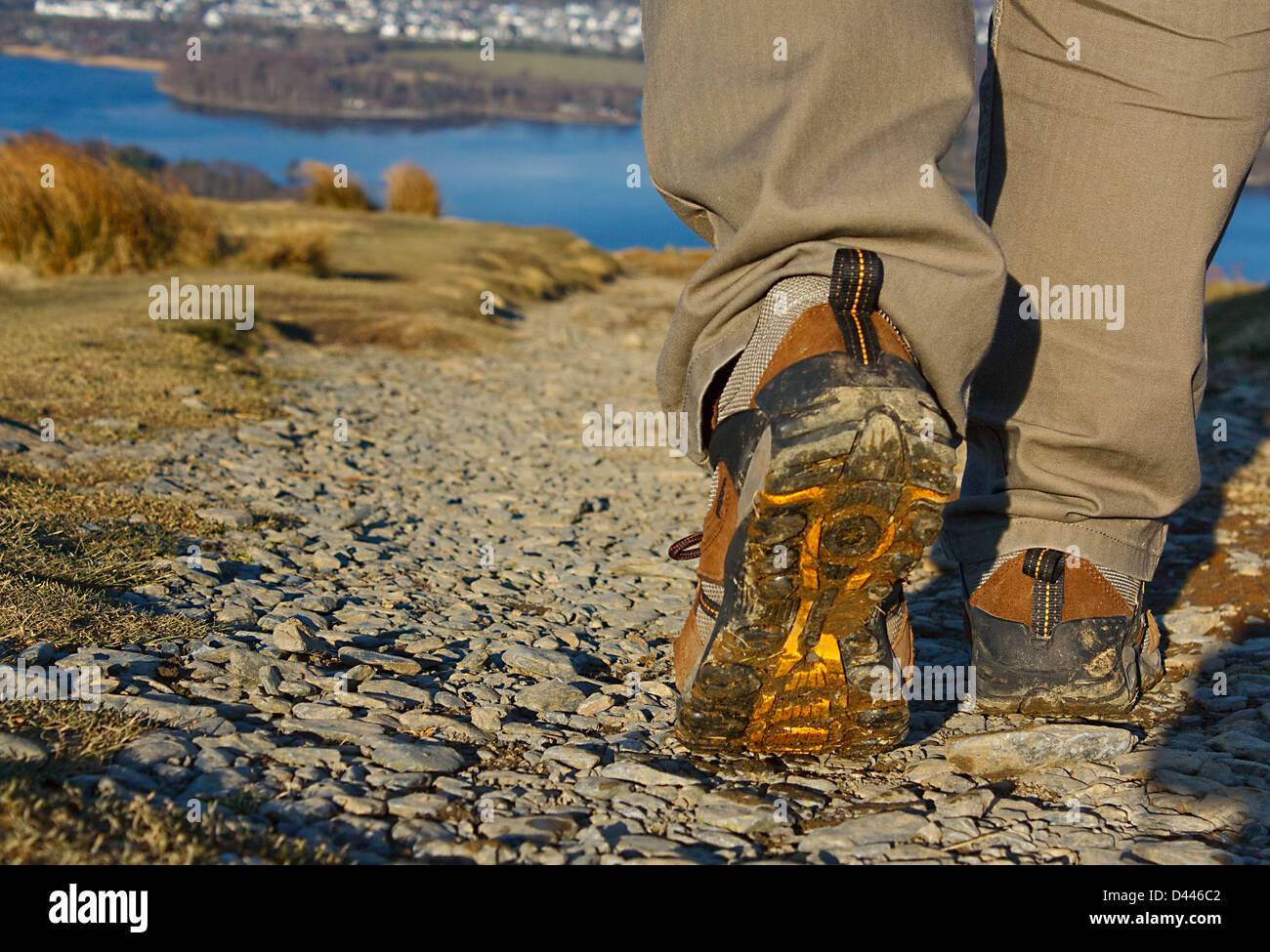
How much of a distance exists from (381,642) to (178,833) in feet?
2.69

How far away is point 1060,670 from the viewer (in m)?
1.66

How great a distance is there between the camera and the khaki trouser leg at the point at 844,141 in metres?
1.25

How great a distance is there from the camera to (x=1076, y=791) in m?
1.41

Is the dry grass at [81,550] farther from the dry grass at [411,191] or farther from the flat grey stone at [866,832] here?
the dry grass at [411,191]

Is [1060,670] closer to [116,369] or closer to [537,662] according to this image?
[537,662]

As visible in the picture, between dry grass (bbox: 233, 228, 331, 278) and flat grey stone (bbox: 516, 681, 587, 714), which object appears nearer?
flat grey stone (bbox: 516, 681, 587, 714)

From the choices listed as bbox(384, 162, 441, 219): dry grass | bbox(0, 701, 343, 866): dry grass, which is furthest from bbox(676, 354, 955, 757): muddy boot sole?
bbox(384, 162, 441, 219): dry grass

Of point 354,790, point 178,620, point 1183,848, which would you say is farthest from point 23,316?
point 1183,848

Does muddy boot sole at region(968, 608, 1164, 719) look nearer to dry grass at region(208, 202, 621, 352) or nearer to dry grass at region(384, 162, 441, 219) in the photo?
dry grass at region(208, 202, 621, 352)

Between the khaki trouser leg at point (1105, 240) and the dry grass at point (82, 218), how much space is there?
7.16 metres

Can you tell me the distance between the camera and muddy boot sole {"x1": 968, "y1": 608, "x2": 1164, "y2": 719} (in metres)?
1.66

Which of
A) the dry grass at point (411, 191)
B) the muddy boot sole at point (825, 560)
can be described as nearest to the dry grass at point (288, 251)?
the dry grass at point (411, 191)

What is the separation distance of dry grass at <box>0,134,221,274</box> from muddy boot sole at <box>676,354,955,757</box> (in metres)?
7.34
